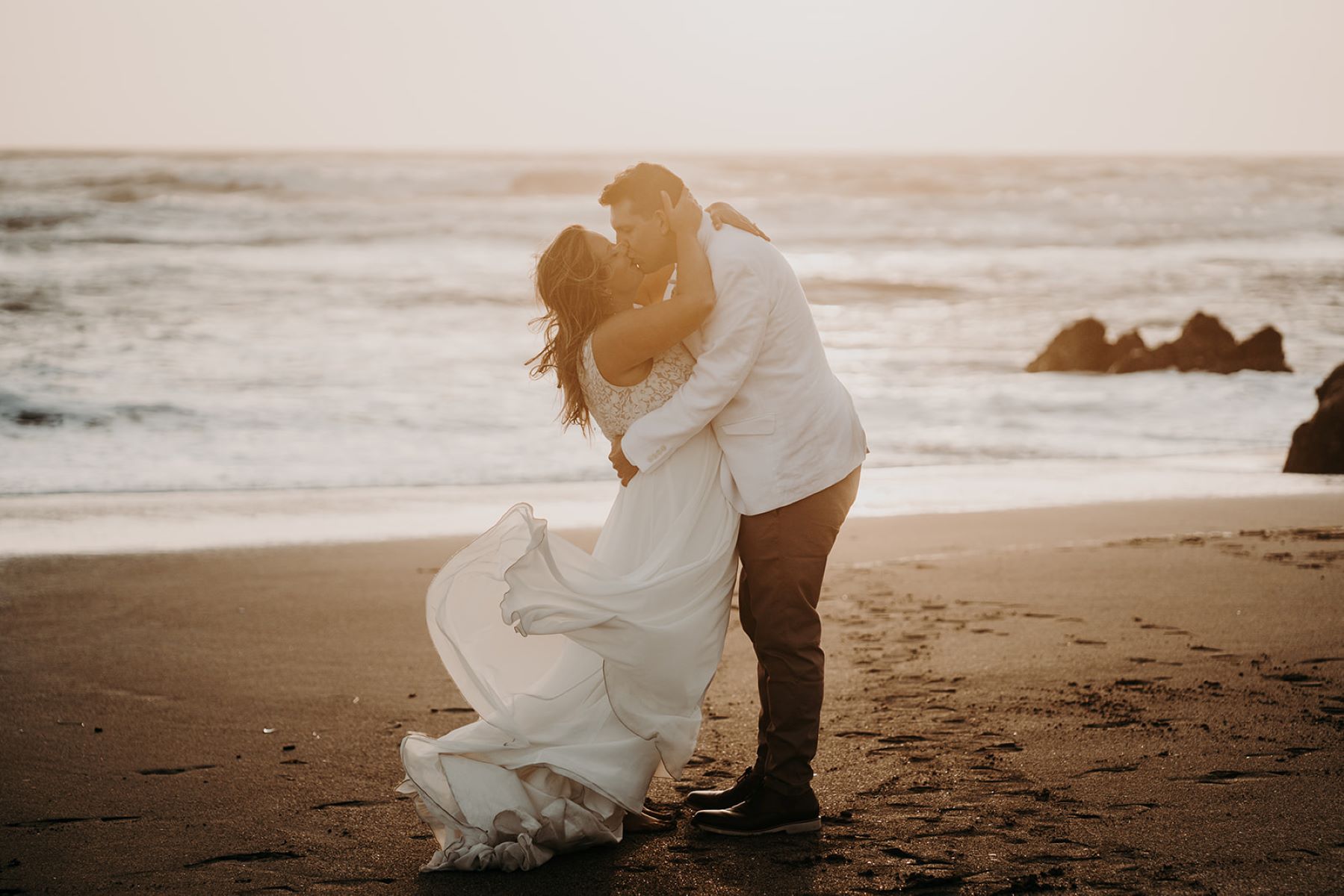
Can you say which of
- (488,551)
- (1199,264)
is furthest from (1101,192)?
(488,551)

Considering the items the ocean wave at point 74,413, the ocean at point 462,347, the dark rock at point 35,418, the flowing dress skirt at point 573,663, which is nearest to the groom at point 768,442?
the flowing dress skirt at point 573,663

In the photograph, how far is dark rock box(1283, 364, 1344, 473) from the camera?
9.95m

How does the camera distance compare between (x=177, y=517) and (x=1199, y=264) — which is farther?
(x=1199, y=264)

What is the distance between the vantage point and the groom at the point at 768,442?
3658mm

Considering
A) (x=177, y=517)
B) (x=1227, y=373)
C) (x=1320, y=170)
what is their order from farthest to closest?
(x=1320, y=170)
(x=1227, y=373)
(x=177, y=517)

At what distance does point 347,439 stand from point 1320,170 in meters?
70.5

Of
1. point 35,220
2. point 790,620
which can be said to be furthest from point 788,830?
point 35,220

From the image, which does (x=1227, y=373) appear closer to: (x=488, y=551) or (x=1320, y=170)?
(x=488, y=551)

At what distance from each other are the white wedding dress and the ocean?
80 cm

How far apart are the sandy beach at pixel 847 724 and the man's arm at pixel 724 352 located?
3.90 feet

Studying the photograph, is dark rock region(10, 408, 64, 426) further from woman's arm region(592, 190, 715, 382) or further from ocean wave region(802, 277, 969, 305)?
ocean wave region(802, 277, 969, 305)

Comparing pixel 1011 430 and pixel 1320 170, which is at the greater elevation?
pixel 1320 170

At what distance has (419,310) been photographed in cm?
2227

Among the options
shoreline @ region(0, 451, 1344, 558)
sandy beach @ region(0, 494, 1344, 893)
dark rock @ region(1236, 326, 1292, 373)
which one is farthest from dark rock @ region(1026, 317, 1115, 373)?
sandy beach @ region(0, 494, 1344, 893)
